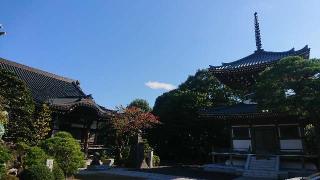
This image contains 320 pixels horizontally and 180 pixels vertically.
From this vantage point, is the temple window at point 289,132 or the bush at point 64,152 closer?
the bush at point 64,152

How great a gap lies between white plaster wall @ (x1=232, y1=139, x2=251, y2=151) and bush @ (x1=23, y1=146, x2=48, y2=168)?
592 inches

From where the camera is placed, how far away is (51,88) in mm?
27266

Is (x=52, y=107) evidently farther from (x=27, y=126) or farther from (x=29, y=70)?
(x=29, y=70)

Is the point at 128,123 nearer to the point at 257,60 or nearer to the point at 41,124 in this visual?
the point at 41,124

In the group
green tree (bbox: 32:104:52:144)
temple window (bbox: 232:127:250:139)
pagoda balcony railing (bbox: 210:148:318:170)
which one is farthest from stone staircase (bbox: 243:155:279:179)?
green tree (bbox: 32:104:52:144)

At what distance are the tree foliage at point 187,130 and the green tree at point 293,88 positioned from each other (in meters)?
17.1

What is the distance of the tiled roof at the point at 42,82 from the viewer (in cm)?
2516

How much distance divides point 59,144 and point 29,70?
1472 centimetres

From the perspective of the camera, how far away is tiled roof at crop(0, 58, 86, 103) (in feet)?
82.5

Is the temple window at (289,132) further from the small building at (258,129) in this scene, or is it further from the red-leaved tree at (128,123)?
the red-leaved tree at (128,123)

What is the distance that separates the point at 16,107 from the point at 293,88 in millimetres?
16475

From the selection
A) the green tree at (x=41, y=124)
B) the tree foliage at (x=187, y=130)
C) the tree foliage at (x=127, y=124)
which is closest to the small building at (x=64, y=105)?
the tree foliage at (x=127, y=124)

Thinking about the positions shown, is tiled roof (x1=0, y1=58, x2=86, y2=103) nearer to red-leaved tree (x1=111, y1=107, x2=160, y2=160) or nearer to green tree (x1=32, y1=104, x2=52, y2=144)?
green tree (x1=32, y1=104, x2=52, y2=144)

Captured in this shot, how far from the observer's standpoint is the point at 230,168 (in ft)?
71.6
